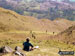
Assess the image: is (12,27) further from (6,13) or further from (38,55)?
(38,55)

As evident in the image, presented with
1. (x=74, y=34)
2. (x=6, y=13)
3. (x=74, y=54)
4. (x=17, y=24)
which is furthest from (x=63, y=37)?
(x=6, y=13)

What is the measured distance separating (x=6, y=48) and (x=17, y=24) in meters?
89.0

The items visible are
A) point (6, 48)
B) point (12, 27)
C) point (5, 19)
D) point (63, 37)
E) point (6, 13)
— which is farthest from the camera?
point (6, 13)

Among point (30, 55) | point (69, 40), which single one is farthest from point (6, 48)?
point (69, 40)

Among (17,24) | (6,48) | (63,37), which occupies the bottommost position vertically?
(17,24)

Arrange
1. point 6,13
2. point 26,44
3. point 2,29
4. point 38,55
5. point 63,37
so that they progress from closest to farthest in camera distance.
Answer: point 26,44 < point 38,55 < point 63,37 < point 2,29 < point 6,13

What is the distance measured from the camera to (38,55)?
26.6 metres

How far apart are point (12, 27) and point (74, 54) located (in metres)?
77.4

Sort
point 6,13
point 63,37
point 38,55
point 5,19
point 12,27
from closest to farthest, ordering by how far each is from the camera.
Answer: point 38,55 < point 63,37 < point 12,27 < point 5,19 < point 6,13

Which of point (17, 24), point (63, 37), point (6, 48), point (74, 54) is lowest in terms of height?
point (17, 24)

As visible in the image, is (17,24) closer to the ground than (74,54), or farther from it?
closer to the ground

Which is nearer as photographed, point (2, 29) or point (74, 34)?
point (74, 34)

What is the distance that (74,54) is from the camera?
27875 millimetres

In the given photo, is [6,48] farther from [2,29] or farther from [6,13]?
[6,13]
